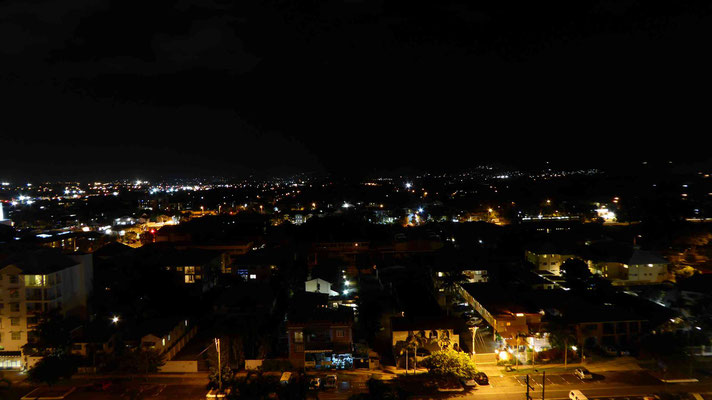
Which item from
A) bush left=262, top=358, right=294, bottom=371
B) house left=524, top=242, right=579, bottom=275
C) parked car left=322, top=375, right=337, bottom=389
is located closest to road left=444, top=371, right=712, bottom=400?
parked car left=322, top=375, right=337, bottom=389

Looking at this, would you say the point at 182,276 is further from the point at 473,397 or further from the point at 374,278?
the point at 473,397

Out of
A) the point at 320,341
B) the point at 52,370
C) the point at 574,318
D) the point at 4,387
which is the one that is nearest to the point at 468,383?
the point at 320,341

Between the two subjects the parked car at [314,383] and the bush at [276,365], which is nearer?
the parked car at [314,383]

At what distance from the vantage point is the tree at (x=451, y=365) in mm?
7742

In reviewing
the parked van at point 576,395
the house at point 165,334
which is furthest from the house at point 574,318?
the house at point 165,334

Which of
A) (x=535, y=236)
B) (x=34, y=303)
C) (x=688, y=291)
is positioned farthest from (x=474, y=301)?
(x=34, y=303)

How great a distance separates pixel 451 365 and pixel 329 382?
235 centimetres

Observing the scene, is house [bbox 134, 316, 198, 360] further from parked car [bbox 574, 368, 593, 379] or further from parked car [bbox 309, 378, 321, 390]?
parked car [bbox 574, 368, 593, 379]

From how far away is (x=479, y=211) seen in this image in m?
30.8

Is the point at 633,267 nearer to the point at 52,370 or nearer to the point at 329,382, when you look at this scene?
the point at 329,382

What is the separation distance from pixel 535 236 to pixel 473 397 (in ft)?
41.9

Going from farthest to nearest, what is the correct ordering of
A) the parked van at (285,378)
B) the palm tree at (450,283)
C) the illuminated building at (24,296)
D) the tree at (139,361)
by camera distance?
the palm tree at (450,283), the illuminated building at (24,296), the tree at (139,361), the parked van at (285,378)

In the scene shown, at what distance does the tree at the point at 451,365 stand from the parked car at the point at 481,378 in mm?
98

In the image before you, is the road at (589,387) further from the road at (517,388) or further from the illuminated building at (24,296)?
the illuminated building at (24,296)
